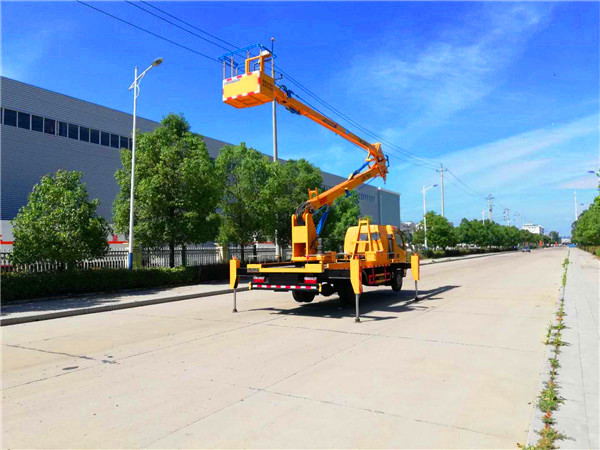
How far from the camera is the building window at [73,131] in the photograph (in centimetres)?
3612

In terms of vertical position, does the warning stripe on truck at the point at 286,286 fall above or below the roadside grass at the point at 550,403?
above

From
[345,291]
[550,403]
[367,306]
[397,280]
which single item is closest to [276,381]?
[550,403]

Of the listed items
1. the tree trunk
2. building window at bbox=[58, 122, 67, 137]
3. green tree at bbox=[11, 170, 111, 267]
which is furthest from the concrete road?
building window at bbox=[58, 122, 67, 137]

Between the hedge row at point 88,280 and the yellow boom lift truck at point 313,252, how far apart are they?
7.42m

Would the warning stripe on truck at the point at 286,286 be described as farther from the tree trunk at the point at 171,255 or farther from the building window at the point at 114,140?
the building window at the point at 114,140

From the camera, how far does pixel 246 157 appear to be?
27062 millimetres

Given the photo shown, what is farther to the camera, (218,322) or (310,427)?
(218,322)

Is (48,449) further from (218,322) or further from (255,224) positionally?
(255,224)

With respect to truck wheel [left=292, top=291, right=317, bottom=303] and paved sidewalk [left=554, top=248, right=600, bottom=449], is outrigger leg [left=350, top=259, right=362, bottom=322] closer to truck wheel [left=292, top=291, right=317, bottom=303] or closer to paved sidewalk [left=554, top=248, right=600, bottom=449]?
truck wheel [left=292, top=291, right=317, bottom=303]

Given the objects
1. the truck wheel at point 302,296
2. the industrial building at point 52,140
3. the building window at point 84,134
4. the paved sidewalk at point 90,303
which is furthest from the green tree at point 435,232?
the truck wheel at point 302,296

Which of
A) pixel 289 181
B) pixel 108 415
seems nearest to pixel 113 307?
pixel 108 415

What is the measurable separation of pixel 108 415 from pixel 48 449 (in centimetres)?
81

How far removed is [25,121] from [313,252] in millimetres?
29263

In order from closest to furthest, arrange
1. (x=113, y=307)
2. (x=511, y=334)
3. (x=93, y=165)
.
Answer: (x=511, y=334) → (x=113, y=307) → (x=93, y=165)
